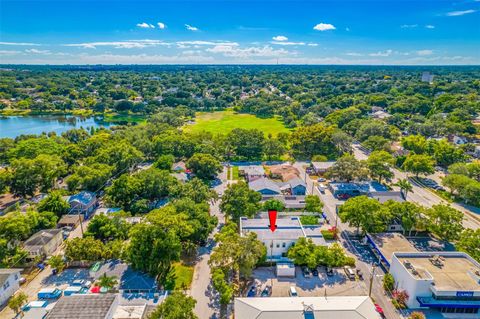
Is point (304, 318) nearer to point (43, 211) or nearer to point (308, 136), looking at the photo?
point (43, 211)

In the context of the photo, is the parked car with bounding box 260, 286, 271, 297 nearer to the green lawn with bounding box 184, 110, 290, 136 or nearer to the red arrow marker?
the red arrow marker

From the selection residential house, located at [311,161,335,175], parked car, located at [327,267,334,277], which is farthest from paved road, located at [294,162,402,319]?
residential house, located at [311,161,335,175]

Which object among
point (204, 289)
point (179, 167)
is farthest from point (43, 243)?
point (179, 167)

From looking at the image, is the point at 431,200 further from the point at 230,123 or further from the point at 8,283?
the point at 230,123

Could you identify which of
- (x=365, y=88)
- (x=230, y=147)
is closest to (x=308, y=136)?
(x=230, y=147)

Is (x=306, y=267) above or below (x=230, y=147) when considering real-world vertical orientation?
below

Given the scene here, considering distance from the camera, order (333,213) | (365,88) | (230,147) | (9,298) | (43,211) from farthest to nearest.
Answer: (365,88), (230,147), (333,213), (43,211), (9,298)

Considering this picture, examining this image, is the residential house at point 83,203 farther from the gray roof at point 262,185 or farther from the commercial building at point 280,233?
the gray roof at point 262,185
